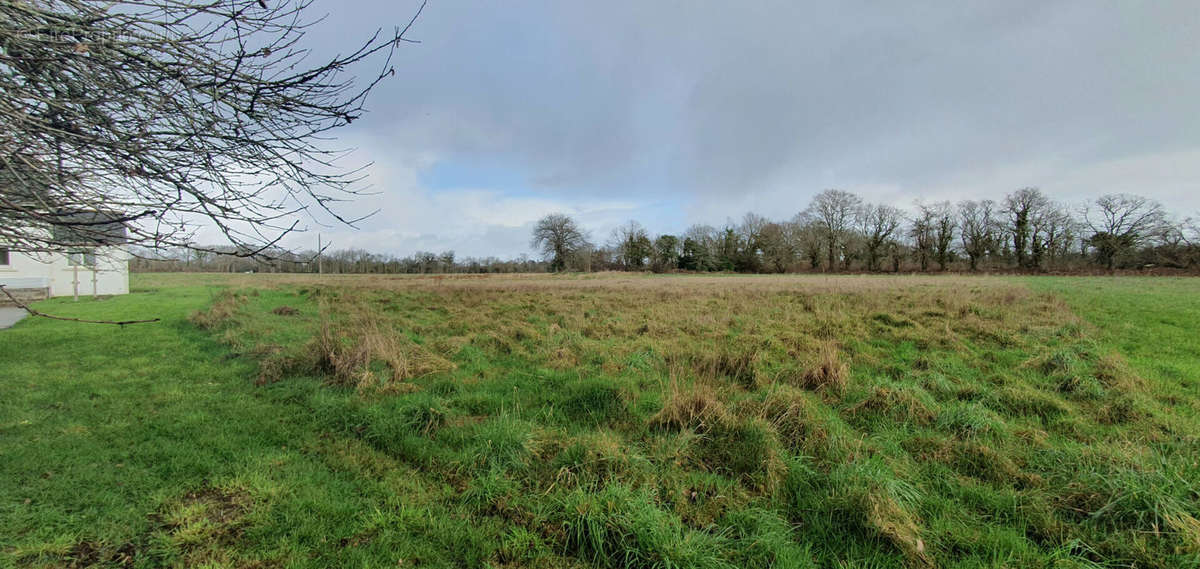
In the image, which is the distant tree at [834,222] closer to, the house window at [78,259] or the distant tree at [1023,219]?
the distant tree at [1023,219]

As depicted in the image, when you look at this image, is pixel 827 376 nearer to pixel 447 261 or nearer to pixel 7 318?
pixel 7 318

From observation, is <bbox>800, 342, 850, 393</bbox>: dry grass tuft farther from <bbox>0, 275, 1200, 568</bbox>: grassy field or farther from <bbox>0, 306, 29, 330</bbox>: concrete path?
<bbox>0, 306, 29, 330</bbox>: concrete path

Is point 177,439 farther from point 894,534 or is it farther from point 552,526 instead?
point 894,534

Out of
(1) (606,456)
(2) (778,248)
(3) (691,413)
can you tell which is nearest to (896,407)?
(3) (691,413)

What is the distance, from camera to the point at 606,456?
12.0 feet

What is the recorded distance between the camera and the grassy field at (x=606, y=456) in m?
2.84

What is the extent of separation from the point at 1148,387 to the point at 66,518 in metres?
11.6

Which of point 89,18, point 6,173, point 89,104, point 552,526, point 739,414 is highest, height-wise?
point 89,18

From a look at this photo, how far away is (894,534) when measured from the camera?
9.29 feet

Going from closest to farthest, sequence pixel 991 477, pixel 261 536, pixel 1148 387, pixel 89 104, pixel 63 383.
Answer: pixel 89 104
pixel 261 536
pixel 991 477
pixel 1148 387
pixel 63 383

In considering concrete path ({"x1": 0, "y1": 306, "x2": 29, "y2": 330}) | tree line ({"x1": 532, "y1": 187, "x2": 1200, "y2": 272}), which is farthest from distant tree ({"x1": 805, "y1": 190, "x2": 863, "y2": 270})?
concrete path ({"x1": 0, "y1": 306, "x2": 29, "y2": 330})

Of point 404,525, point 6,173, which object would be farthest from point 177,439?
point 404,525

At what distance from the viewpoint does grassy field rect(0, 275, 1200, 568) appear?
2.84 metres

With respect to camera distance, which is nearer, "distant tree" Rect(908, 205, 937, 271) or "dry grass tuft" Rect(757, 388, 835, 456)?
"dry grass tuft" Rect(757, 388, 835, 456)
